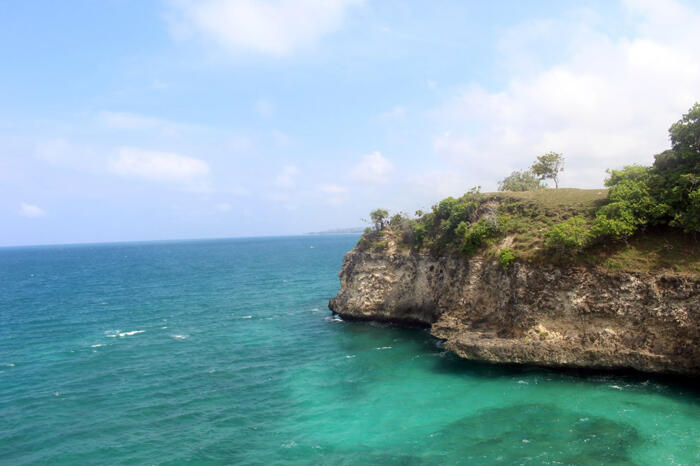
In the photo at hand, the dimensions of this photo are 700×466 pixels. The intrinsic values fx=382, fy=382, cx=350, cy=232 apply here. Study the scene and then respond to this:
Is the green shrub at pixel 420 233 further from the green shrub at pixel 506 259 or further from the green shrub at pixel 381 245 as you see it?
the green shrub at pixel 506 259

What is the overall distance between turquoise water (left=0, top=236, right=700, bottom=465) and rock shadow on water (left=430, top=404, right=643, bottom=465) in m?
0.11

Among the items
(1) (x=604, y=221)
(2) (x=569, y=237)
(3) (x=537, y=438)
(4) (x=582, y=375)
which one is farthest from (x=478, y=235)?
(3) (x=537, y=438)

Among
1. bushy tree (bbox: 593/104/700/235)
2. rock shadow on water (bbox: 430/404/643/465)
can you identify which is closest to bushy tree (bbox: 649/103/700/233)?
bushy tree (bbox: 593/104/700/235)

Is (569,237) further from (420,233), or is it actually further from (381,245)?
(381,245)

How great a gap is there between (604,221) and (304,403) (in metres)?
33.2

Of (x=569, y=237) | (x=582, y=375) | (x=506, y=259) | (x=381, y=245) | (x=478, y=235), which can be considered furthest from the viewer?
(x=381, y=245)

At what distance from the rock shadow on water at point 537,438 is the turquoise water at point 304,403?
0.36ft

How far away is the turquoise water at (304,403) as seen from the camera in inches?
1006

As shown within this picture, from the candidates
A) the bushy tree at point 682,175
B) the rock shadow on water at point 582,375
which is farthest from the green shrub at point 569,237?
the rock shadow on water at point 582,375

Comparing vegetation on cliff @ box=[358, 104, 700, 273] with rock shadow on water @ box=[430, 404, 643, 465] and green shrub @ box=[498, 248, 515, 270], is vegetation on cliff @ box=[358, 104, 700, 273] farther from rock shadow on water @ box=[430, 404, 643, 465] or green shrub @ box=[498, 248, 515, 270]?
rock shadow on water @ box=[430, 404, 643, 465]

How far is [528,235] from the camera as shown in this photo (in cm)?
4353

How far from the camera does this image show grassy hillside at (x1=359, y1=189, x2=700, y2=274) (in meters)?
35.7

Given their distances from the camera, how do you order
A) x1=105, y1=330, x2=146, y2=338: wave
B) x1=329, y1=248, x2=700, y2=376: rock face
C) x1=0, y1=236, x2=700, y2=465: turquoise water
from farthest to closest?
1. x1=105, y1=330, x2=146, y2=338: wave
2. x1=329, y1=248, x2=700, y2=376: rock face
3. x1=0, y1=236, x2=700, y2=465: turquoise water

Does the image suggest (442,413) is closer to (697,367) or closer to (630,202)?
(697,367)
